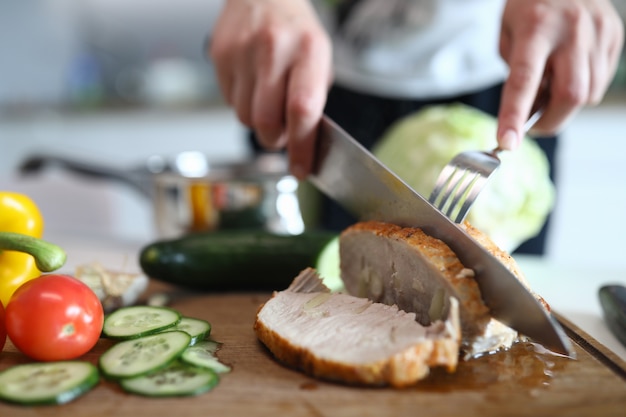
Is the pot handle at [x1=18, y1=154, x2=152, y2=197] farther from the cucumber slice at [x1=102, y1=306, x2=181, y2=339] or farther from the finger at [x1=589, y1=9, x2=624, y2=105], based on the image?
the finger at [x1=589, y1=9, x2=624, y2=105]

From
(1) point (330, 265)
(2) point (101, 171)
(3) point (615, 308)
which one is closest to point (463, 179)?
(3) point (615, 308)

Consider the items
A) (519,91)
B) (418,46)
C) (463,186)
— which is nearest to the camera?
(463,186)

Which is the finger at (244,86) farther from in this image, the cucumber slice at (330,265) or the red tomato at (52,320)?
the red tomato at (52,320)

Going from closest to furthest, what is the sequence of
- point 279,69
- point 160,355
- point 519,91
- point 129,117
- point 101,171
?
1. point 160,355
2. point 519,91
3. point 279,69
4. point 101,171
5. point 129,117

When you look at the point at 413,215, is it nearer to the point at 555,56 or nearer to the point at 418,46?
the point at 555,56

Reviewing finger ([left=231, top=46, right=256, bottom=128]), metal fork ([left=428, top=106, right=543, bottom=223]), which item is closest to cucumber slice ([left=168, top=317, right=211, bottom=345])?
metal fork ([left=428, top=106, right=543, bottom=223])

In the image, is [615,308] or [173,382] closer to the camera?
[173,382]
